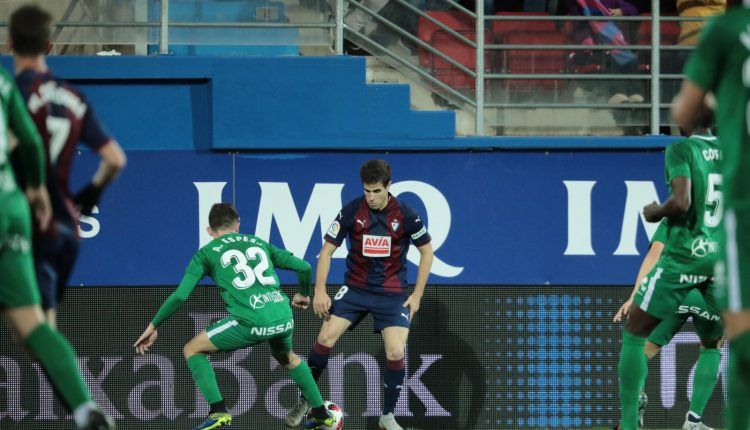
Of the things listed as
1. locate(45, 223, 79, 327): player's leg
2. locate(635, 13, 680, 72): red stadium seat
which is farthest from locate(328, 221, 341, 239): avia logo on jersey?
locate(45, 223, 79, 327): player's leg

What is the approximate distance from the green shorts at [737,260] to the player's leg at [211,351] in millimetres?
5270

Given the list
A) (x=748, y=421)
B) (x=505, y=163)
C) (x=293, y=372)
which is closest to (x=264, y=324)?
(x=293, y=372)

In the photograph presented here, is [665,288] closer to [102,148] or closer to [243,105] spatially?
[102,148]

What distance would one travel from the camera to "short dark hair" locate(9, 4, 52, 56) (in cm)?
591

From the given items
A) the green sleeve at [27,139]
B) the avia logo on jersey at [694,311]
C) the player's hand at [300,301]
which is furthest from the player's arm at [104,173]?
the avia logo on jersey at [694,311]

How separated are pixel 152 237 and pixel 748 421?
6818 mm

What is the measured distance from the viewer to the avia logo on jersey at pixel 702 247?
802 centimetres

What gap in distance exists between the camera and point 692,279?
8.05 meters

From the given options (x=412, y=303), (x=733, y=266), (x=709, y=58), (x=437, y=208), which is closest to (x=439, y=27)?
(x=437, y=208)

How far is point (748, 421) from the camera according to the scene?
4.65 metres

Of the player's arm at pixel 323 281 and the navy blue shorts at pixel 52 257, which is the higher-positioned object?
the navy blue shorts at pixel 52 257

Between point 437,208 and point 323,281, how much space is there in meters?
1.40

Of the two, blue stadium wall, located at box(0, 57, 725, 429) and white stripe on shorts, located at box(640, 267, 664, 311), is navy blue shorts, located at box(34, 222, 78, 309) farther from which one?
blue stadium wall, located at box(0, 57, 725, 429)

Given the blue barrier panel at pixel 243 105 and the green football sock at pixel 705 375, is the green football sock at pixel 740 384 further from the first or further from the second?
the blue barrier panel at pixel 243 105
